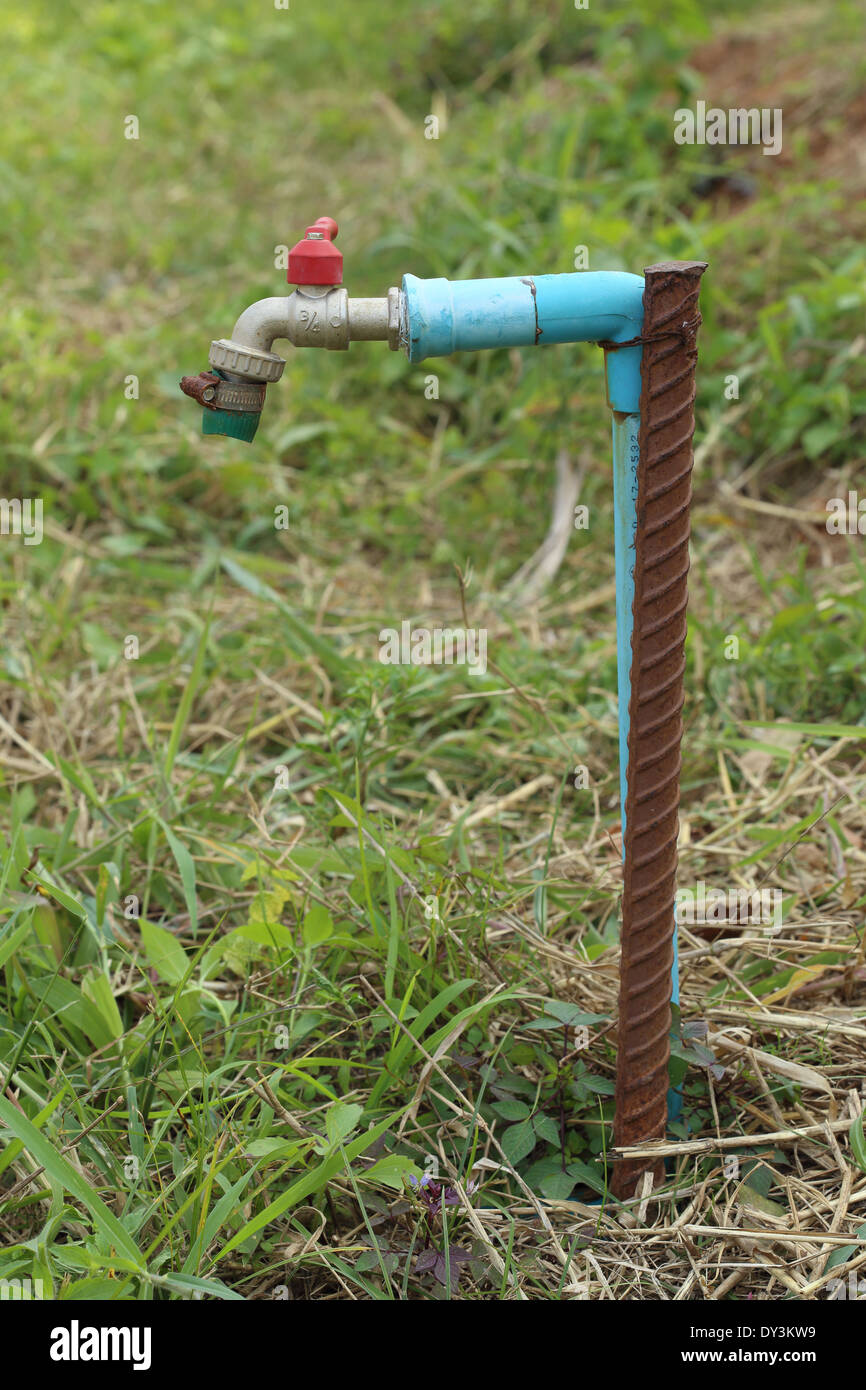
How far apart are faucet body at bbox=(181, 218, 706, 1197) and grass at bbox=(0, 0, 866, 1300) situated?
162 mm

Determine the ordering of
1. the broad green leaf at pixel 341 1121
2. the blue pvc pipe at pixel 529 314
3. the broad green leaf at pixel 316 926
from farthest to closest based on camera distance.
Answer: the broad green leaf at pixel 316 926 < the broad green leaf at pixel 341 1121 < the blue pvc pipe at pixel 529 314

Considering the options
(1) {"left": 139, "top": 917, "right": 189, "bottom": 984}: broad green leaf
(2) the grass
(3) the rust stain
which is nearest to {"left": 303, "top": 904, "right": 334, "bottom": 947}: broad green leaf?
(2) the grass

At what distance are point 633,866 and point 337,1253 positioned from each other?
24.1 inches

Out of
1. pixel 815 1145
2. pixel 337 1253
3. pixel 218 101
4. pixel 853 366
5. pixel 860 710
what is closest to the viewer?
pixel 337 1253

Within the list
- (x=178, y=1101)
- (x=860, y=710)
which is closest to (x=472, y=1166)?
(x=178, y=1101)

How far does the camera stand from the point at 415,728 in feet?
7.98

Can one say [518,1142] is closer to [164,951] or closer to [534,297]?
[164,951]

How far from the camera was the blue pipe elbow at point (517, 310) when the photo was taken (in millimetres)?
1348

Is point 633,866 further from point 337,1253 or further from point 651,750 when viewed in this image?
point 337,1253

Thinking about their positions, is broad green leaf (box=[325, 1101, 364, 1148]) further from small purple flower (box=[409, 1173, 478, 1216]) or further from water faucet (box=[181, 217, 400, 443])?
water faucet (box=[181, 217, 400, 443])

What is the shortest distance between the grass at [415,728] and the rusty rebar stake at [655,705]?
9 centimetres

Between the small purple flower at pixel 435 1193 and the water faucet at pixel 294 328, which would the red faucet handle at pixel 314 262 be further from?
the small purple flower at pixel 435 1193

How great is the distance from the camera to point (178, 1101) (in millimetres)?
1546

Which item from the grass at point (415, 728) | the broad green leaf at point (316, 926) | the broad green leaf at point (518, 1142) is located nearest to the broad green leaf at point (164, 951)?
the grass at point (415, 728)
